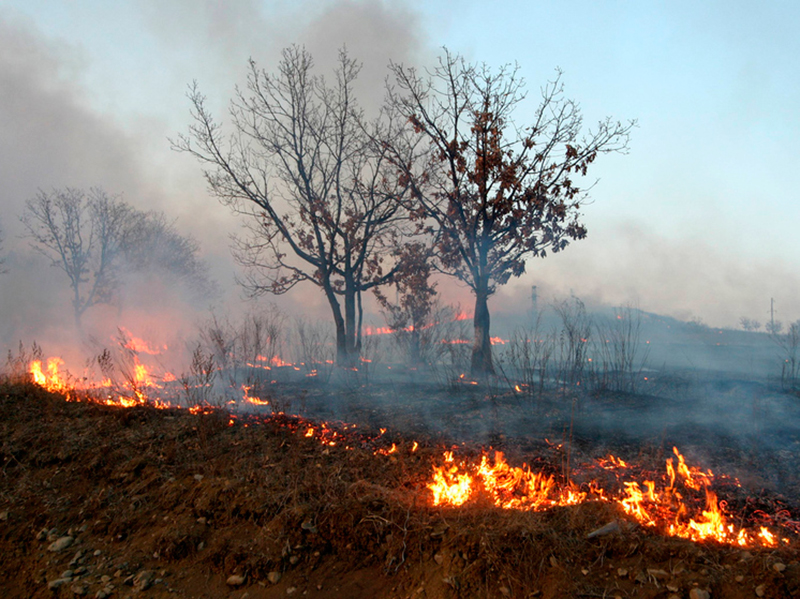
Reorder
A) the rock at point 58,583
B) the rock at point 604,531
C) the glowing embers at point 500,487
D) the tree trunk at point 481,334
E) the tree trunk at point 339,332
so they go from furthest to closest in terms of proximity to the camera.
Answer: the tree trunk at point 339,332
the tree trunk at point 481,334
the glowing embers at point 500,487
the rock at point 58,583
the rock at point 604,531

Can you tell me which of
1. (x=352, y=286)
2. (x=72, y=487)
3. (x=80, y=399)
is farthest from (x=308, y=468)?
(x=352, y=286)

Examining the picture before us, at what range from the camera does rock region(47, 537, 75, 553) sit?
4.14 m

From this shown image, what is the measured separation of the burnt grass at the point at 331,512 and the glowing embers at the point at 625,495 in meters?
0.19

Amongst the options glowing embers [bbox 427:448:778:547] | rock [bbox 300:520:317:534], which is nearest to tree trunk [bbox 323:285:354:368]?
glowing embers [bbox 427:448:778:547]

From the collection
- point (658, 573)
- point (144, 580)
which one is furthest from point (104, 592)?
point (658, 573)

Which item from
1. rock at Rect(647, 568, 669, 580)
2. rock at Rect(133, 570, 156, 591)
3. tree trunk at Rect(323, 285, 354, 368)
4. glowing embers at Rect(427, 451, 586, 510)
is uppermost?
tree trunk at Rect(323, 285, 354, 368)

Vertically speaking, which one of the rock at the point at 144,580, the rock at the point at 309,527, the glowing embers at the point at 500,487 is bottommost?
the rock at the point at 144,580

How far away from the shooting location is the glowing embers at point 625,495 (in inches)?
136

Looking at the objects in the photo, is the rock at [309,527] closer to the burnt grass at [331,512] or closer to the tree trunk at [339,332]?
the burnt grass at [331,512]

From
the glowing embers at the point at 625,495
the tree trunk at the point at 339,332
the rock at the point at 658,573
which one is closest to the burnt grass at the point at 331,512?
the rock at the point at 658,573

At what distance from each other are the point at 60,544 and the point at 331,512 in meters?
2.44

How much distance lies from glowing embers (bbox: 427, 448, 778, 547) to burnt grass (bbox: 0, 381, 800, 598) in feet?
0.62

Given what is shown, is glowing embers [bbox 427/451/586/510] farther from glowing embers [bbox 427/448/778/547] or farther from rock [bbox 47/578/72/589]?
rock [bbox 47/578/72/589]

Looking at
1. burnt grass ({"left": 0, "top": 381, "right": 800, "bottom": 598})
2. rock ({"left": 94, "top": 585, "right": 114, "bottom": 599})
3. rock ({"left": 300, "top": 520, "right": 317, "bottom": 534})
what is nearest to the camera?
burnt grass ({"left": 0, "top": 381, "right": 800, "bottom": 598})
